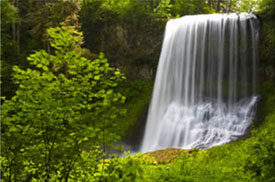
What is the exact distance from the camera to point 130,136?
1619 cm

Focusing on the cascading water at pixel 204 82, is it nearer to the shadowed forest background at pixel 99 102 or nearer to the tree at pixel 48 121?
the shadowed forest background at pixel 99 102

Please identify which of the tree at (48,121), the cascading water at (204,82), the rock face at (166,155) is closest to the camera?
the tree at (48,121)

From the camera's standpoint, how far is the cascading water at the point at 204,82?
1434cm

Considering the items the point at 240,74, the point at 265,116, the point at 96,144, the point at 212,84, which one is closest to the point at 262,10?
the point at 240,74

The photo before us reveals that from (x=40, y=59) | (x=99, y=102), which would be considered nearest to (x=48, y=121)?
(x=99, y=102)

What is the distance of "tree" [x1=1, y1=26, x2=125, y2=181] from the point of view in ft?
A: 9.62

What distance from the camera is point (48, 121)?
300 cm

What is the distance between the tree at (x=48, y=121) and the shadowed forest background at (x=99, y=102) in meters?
0.01

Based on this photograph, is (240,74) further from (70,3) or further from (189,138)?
(70,3)

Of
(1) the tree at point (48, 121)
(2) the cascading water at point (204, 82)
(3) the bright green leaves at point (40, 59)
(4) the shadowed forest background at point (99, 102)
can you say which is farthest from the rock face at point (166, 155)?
(3) the bright green leaves at point (40, 59)

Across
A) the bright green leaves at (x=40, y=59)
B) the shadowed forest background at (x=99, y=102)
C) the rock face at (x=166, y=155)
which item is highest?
the bright green leaves at (x=40, y=59)

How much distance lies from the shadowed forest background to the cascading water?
2.96ft

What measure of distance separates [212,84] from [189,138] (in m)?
4.59

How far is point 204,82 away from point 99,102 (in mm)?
14075
